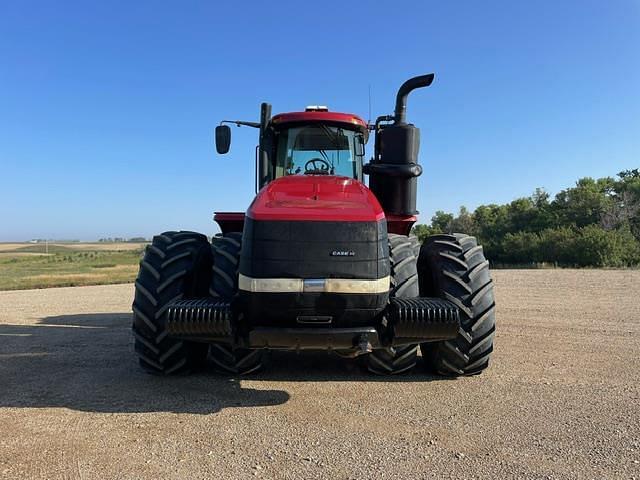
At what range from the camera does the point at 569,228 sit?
31.0 m

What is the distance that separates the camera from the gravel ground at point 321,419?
292 cm

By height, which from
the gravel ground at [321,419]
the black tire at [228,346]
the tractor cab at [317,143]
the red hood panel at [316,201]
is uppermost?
the tractor cab at [317,143]

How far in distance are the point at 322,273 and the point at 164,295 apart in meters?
1.68

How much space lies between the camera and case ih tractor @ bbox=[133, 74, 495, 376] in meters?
3.57

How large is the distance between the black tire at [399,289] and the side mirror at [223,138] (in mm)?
2326

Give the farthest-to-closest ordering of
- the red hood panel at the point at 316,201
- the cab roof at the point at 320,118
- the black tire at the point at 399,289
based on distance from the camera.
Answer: the cab roof at the point at 320,118 → the black tire at the point at 399,289 → the red hood panel at the point at 316,201

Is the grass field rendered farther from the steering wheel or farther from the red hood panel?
the red hood panel

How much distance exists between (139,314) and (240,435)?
1653mm

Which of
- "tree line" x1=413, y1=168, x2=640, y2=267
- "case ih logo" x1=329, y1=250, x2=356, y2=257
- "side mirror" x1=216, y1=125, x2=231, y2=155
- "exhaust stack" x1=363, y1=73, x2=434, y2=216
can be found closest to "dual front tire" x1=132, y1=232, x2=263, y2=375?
"case ih logo" x1=329, y1=250, x2=356, y2=257

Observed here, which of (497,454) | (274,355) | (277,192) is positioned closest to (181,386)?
(274,355)

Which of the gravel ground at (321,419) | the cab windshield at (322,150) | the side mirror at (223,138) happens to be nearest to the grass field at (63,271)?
the gravel ground at (321,419)

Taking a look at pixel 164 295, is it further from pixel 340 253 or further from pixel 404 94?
pixel 404 94

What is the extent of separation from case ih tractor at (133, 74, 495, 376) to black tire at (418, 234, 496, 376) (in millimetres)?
11

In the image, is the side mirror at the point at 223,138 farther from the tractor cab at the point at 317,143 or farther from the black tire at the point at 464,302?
the black tire at the point at 464,302
